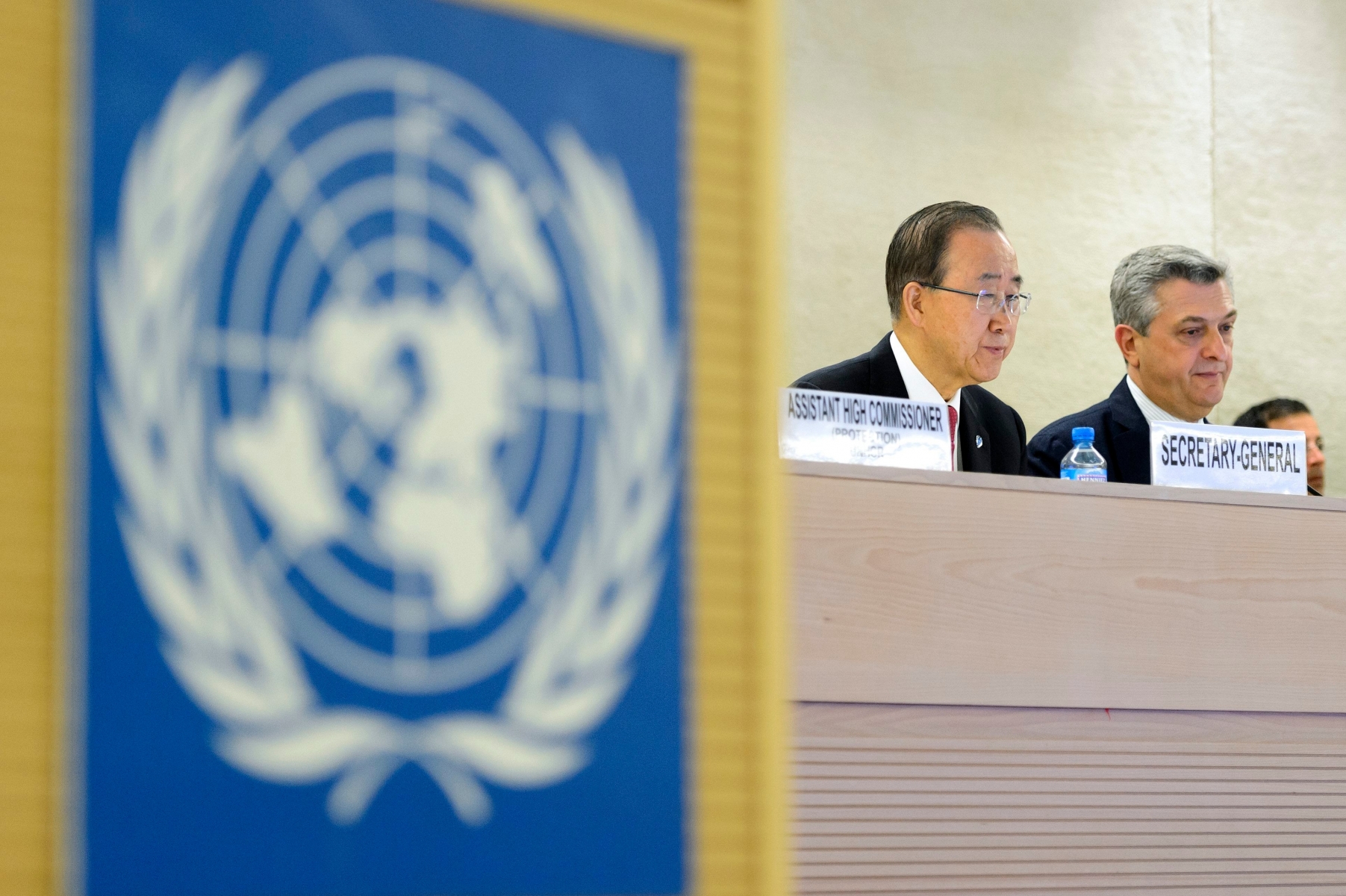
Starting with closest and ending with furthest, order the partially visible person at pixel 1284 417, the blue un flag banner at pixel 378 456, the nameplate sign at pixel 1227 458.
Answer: the blue un flag banner at pixel 378 456 < the nameplate sign at pixel 1227 458 < the partially visible person at pixel 1284 417

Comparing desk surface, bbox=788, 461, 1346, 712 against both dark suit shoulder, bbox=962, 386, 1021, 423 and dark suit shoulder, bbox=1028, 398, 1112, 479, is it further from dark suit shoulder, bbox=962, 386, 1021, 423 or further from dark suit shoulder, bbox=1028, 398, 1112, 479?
dark suit shoulder, bbox=962, 386, 1021, 423

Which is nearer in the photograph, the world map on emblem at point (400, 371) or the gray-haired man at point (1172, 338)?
the world map on emblem at point (400, 371)

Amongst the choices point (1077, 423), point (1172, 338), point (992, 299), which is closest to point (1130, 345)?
point (1172, 338)

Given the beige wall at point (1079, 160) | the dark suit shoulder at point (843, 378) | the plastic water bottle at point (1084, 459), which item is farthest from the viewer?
the beige wall at point (1079, 160)

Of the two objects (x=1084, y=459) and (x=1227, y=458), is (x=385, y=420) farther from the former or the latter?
(x=1084, y=459)

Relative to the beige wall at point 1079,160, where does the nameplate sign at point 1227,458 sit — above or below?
below

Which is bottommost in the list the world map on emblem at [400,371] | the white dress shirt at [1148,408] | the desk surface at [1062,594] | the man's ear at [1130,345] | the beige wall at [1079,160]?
the desk surface at [1062,594]

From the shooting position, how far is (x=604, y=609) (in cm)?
96

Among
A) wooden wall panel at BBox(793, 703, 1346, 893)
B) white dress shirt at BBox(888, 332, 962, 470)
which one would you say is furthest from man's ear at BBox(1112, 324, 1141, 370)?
wooden wall panel at BBox(793, 703, 1346, 893)

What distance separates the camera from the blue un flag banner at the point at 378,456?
84 centimetres

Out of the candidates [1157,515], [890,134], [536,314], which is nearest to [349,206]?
[536,314]

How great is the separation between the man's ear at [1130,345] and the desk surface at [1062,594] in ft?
3.98

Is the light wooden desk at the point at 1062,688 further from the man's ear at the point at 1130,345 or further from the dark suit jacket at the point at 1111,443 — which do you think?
the man's ear at the point at 1130,345

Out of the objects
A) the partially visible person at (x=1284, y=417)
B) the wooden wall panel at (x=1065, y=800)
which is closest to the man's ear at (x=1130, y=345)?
the partially visible person at (x=1284, y=417)
